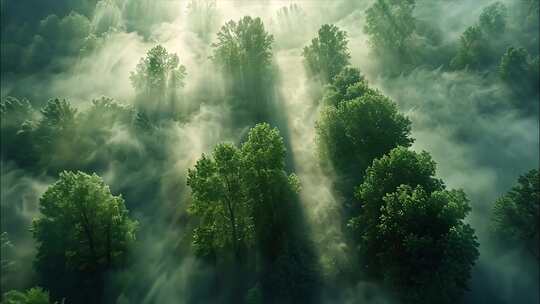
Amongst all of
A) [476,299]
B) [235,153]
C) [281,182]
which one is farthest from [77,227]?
[476,299]

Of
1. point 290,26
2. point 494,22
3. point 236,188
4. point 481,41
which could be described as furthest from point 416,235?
point 290,26

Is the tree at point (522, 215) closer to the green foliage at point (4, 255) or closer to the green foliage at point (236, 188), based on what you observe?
the green foliage at point (236, 188)

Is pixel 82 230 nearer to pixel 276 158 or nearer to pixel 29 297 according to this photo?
pixel 29 297

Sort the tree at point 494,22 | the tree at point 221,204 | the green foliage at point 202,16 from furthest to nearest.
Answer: the green foliage at point 202,16 < the tree at point 494,22 < the tree at point 221,204

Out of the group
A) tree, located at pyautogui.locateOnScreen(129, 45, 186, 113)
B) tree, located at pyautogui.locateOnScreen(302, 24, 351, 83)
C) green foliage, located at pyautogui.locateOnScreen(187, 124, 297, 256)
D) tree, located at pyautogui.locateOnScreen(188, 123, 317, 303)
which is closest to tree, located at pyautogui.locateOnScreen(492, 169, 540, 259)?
tree, located at pyautogui.locateOnScreen(188, 123, 317, 303)

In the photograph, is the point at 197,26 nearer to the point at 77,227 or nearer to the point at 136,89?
the point at 136,89

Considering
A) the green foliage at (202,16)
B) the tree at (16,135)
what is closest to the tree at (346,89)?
the tree at (16,135)
